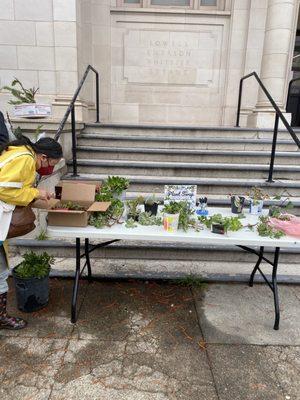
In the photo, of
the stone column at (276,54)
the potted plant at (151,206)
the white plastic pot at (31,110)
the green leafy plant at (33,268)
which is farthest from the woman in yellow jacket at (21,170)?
the stone column at (276,54)

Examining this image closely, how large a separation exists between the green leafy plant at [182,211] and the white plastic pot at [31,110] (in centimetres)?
257

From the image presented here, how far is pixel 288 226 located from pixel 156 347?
55.1 inches

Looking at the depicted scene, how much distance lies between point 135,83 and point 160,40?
996mm

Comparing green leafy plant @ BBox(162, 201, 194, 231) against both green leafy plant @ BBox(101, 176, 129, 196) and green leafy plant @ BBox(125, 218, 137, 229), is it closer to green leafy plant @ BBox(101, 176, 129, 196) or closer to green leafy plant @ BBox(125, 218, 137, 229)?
green leafy plant @ BBox(125, 218, 137, 229)

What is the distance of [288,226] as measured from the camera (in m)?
2.69

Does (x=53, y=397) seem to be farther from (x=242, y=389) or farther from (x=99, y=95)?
(x=99, y=95)

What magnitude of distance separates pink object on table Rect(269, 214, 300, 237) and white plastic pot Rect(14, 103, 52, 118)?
3188mm

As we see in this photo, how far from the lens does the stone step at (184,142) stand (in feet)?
18.1

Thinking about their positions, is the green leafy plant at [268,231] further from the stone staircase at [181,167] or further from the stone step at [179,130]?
the stone step at [179,130]

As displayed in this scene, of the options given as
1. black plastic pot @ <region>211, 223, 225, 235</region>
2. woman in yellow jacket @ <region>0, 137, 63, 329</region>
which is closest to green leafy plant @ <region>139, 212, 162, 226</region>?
black plastic pot @ <region>211, 223, 225, 235</region>

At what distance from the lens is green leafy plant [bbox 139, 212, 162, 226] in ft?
9.12

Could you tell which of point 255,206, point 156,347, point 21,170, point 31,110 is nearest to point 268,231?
point 255,206

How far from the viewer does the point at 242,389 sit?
217 centimetres

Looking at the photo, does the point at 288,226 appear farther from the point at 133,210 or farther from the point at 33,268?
the point at 33,268
